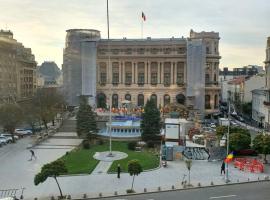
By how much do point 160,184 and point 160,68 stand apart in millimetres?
61572

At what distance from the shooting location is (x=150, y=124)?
54.1 metres

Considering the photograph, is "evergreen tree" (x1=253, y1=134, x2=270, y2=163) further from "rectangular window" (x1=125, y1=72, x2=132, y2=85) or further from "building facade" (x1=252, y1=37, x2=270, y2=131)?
"rectangular window" (x1=125, y1=72, x2=132, y2=85)

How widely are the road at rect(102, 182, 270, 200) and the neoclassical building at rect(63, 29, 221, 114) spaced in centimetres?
5840

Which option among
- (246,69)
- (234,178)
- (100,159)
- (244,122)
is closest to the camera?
(234,178)

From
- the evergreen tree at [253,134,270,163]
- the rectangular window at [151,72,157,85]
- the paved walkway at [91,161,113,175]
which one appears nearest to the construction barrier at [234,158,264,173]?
the evergreen tree at [253,134,270,163]

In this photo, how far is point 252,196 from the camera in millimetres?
29516

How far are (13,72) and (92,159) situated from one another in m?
56.7

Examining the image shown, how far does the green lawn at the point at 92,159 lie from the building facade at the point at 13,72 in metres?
40.7

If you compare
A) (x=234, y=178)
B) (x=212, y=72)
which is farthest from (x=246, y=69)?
(x=234, y=178)

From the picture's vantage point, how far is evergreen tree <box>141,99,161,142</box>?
176 feet

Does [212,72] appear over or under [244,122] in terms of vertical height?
over

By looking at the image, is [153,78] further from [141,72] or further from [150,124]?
[150,124]

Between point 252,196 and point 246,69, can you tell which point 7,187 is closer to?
point 252,196

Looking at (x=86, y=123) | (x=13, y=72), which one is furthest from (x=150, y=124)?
(x=13, y=72)
